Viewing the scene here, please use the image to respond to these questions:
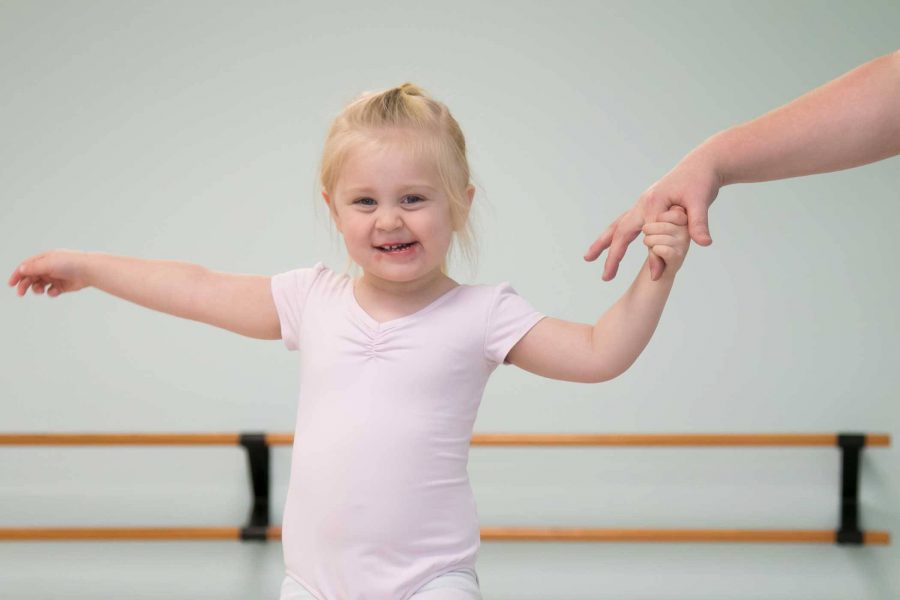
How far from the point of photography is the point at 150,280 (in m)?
1.22

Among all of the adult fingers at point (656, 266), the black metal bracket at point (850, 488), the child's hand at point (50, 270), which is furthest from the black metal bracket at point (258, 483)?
the adult fingers at point (656, 266)

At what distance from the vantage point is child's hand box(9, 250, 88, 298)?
4.05 feet

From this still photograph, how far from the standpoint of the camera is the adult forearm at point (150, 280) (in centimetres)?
121

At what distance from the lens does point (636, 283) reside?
1.02 metres

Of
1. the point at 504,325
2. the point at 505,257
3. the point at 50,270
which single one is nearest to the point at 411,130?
the point at 504,325

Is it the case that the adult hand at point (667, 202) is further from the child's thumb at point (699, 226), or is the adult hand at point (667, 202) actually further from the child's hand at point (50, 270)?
the child's hand at point (50, 270)

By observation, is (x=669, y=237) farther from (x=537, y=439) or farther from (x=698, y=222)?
(x=537, y=439)

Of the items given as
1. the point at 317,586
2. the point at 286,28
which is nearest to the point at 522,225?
the point at 286,28

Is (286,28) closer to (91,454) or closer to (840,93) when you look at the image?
(91,454)

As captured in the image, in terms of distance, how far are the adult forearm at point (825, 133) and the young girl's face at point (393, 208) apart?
291 millimetres

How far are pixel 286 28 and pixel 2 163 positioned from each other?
71cm

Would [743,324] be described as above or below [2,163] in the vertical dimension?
below

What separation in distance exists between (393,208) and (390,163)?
5cm

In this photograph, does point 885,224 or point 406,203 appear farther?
point 885,224
